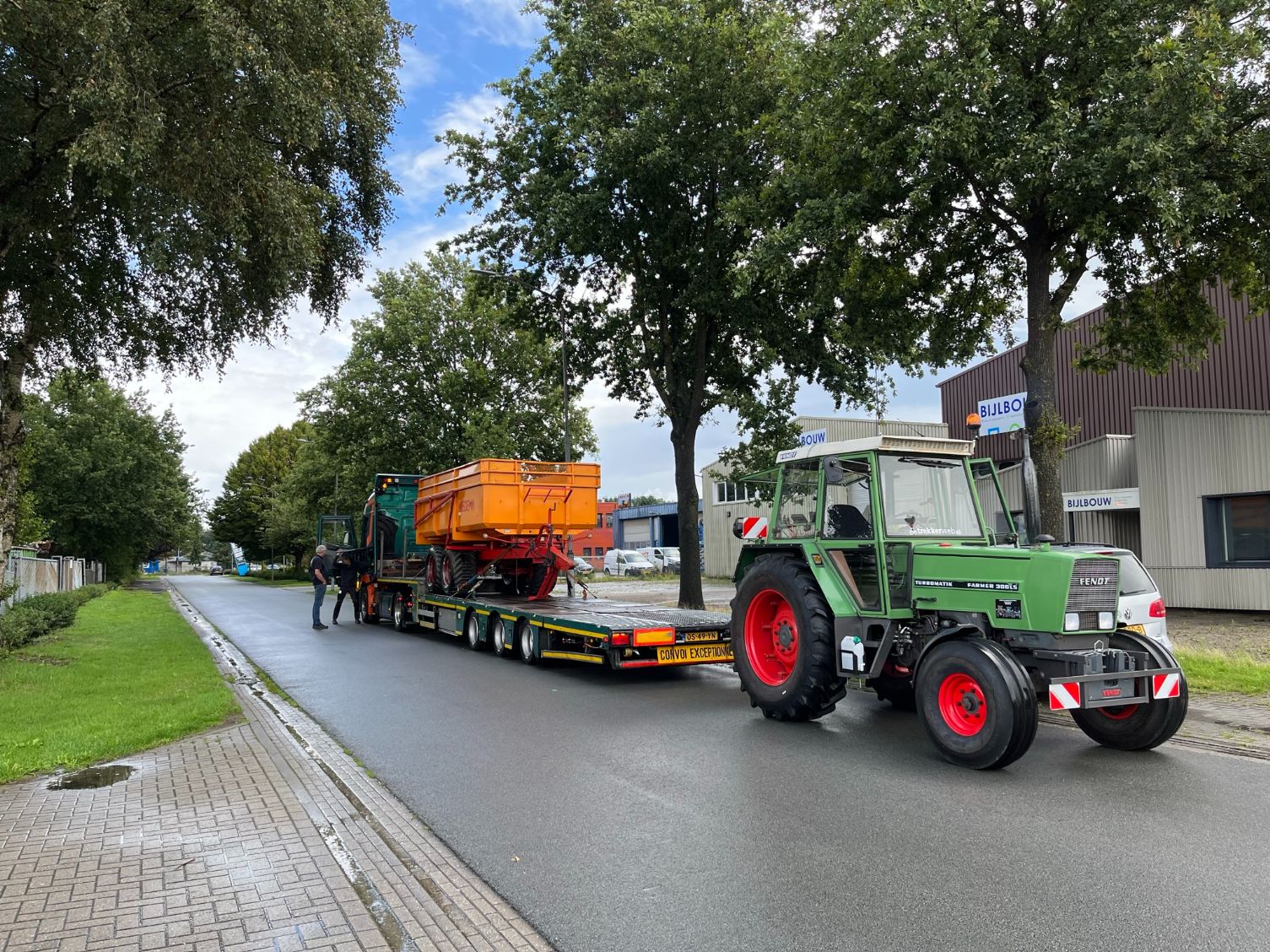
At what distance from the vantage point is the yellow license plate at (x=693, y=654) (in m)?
11.3

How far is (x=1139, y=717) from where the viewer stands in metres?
7.23

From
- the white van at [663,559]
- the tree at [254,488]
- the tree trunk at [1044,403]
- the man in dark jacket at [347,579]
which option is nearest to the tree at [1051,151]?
the tree trunk at [1044,403]

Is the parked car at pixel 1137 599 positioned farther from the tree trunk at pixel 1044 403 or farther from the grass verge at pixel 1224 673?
the tree trunk at pixel 1044 403

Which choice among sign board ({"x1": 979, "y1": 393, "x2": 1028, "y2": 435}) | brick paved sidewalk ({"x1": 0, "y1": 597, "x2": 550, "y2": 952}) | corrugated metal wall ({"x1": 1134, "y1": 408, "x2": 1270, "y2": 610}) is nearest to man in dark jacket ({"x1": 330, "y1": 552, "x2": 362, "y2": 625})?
sign board ({"x1": 979, "y1": 393, "x2": 1028, "y2": 435})

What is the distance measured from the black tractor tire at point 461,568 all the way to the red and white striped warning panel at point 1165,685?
1205 cm

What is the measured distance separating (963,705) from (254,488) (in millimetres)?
75771

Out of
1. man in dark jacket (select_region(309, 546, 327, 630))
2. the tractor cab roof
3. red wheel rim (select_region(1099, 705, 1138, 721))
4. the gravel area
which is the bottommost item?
the gravel area

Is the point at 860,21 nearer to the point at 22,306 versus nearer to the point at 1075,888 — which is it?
the point at 1075,888

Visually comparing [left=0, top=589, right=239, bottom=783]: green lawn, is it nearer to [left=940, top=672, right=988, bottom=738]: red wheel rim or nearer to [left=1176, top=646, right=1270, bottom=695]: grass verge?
[left=940, top=672, right=988, bottom=738]: red wheel rim

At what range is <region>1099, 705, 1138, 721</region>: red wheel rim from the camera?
7.30m

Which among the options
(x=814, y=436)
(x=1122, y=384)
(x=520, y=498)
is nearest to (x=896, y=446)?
(x=520, y=498)

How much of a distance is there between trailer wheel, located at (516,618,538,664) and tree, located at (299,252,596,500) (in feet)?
67.2

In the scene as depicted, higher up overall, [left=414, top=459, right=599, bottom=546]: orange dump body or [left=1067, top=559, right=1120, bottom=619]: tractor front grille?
[left=414, top=459, right=599, bottom=546]: orange dump body

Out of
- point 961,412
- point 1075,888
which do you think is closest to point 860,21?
point 1075,888
